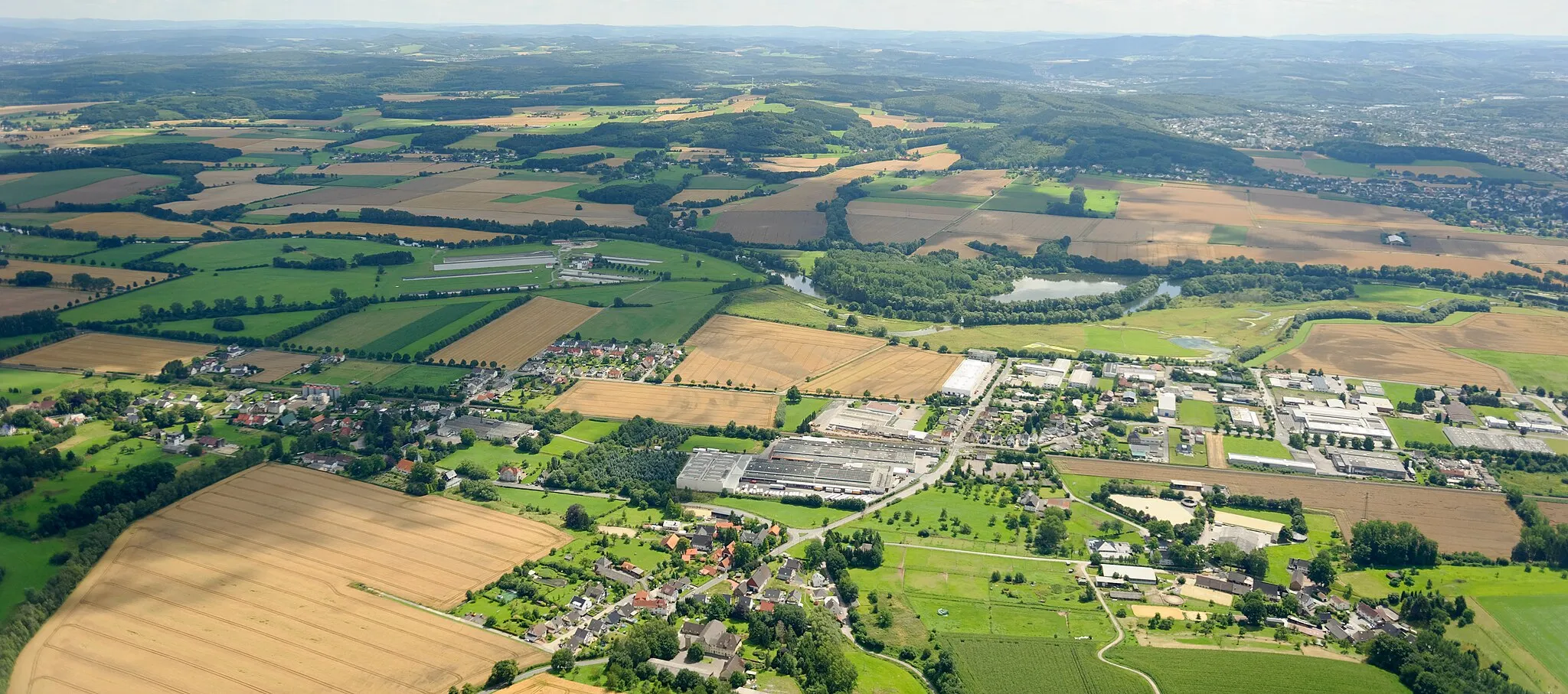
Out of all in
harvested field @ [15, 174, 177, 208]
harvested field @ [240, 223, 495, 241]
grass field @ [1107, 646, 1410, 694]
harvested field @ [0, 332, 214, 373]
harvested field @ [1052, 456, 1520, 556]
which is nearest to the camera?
grass field @ [1107, 646, 1410, 694]

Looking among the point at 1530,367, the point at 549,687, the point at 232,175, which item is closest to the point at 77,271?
the point at 232,175

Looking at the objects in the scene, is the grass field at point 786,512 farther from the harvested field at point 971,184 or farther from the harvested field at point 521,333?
the harvested field at point 971,184

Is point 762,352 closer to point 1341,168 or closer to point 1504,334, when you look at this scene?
point 1504,334

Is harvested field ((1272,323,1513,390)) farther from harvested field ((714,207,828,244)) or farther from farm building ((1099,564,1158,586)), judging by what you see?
harvested field ((714,207,828,244))

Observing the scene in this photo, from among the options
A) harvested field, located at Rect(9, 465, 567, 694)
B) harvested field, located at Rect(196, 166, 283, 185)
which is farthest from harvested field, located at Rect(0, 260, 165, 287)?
harvested field, located at Rect(9, 465, 567, 694)

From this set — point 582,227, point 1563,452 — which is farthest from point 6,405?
point 1563,452

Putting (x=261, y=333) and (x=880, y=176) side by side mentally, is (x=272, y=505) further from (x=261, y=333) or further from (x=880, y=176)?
→ (x=880, y=176)
